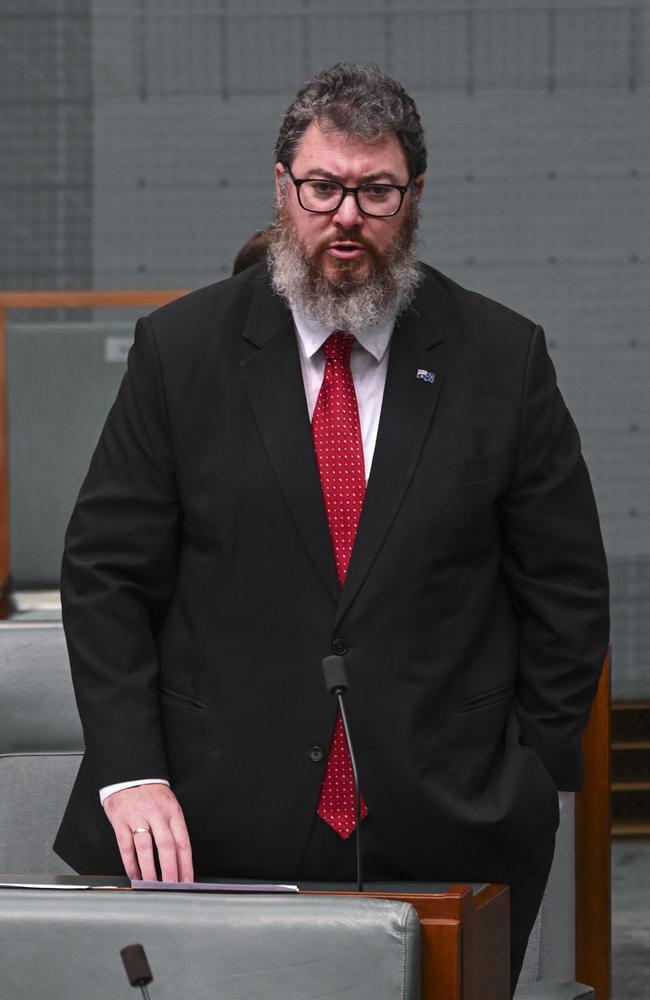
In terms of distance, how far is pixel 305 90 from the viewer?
171 cm

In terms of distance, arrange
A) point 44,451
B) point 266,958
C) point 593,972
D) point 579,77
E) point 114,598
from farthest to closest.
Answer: point 579,77 → point 44,451 → point 593,972 → point 114,598 → point 266,958

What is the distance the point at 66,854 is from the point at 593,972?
0.86 meters

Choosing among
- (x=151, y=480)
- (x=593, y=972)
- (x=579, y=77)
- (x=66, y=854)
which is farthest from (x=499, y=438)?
(x=579, y=77)

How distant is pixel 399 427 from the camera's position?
1703 mm

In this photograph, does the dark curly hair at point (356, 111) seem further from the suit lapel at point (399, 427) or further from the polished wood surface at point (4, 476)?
the polished wood surface at point (4, 476)

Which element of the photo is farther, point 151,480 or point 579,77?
point 579,77

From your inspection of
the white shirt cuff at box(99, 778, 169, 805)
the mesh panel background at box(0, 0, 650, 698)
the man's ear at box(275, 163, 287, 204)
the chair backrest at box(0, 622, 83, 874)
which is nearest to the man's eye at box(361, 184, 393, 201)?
the man's ear at box(275, 163, 287, 204)

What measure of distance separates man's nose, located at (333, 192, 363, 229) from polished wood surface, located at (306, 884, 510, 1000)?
712 millimetres

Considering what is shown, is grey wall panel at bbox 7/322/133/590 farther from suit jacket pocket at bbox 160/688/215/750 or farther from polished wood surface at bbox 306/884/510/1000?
polished wood surface at bbox 306/884/510/1000

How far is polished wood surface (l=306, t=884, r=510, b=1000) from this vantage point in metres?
1.15

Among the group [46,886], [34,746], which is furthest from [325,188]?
[34,746]

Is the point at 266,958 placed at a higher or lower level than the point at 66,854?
higher

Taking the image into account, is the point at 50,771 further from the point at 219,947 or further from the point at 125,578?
the point at 219,947

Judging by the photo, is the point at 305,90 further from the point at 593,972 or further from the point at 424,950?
the point at 593,972
